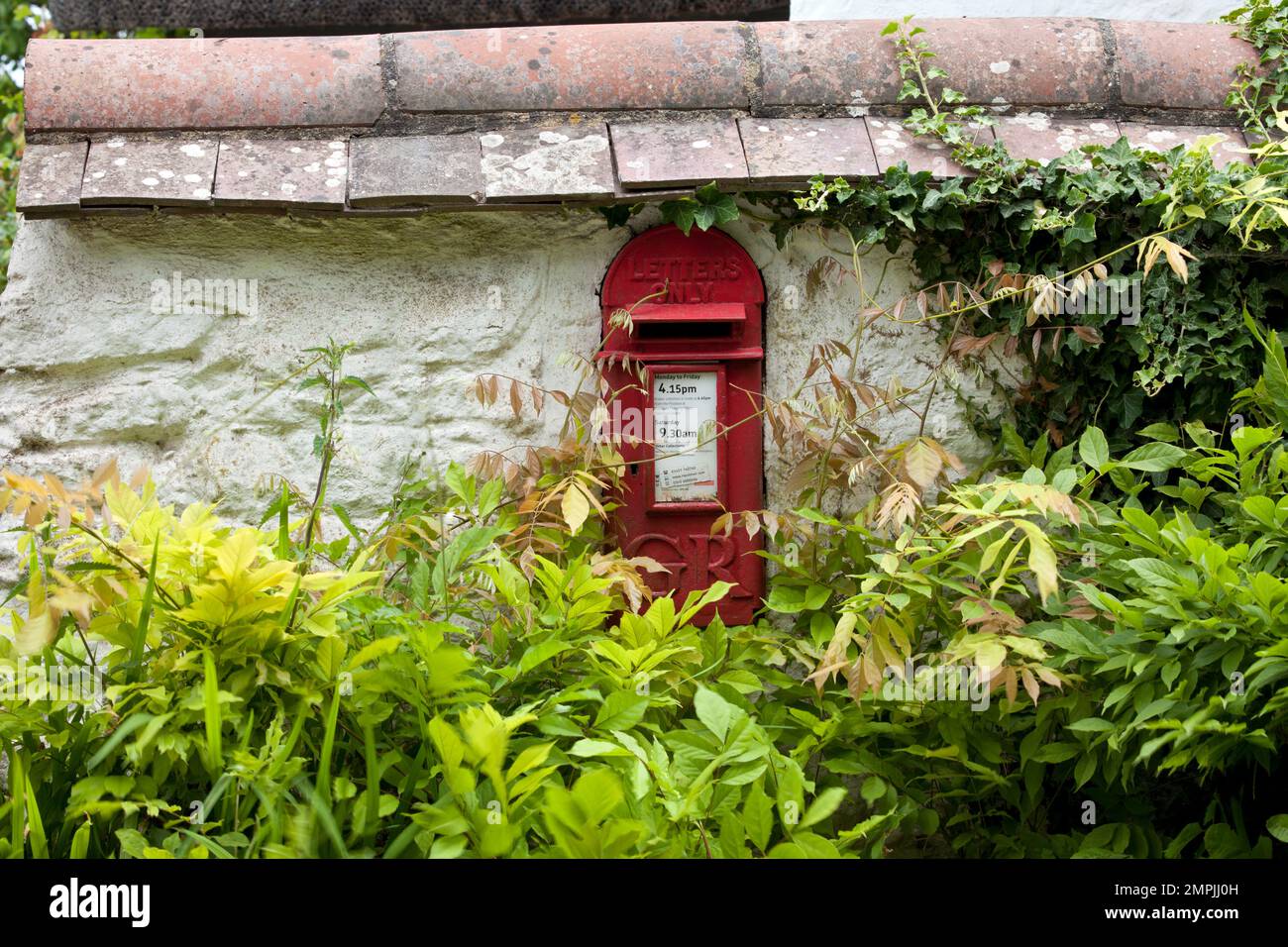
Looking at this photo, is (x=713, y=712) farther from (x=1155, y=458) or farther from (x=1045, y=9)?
(x=1045, y=9)

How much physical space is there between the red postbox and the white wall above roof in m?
1.27

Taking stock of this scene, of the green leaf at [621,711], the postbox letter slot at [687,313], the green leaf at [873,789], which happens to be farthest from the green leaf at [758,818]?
the postbox letter slot at [687,313]

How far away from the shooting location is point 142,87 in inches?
106

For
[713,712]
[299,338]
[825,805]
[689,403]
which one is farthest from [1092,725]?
[299,338]

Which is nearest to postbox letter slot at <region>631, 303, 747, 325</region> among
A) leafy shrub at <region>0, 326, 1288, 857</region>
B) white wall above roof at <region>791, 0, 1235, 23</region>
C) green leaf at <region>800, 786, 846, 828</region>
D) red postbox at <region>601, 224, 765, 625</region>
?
red postbox at <region>601, 224, 765, 625</region>

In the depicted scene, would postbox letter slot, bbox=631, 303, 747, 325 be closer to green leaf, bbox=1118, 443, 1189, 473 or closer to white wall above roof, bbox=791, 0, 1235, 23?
green leaf, bbox=1118, 443, 1189, 473

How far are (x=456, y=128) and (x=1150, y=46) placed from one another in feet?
5.79

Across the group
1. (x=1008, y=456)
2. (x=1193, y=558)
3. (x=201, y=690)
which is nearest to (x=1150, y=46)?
(x=1008, y=456)

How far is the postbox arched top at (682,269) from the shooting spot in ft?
8.93

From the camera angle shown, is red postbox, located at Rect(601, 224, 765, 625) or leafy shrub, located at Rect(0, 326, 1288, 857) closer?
leafy shrub, located at Rect(0, 326, 1288, 857)

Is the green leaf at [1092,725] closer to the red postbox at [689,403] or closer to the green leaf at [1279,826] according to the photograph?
the green leaf at [1279,826]

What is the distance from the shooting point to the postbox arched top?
272 centimetres

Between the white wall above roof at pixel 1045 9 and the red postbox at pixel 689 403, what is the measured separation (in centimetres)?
127

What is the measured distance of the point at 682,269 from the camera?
8.96ft
